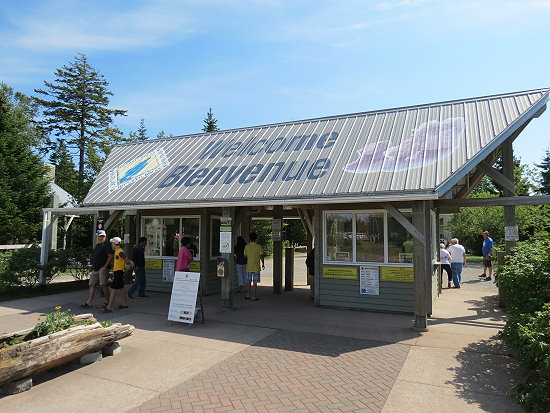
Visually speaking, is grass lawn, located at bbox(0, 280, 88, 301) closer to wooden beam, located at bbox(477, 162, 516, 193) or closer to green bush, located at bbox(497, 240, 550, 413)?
green bush, located at bbox(497, 240, 550, 413)

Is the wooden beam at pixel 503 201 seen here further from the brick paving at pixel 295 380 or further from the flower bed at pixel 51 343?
the flower bed at pixel 51 343

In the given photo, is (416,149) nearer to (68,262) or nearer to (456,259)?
(456,259)

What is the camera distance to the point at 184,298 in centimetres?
823

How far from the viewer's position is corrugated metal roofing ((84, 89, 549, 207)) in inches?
310

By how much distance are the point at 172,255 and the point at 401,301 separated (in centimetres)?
720

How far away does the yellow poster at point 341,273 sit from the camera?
9.55 m

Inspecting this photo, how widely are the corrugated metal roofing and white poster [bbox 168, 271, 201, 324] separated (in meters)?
2.07

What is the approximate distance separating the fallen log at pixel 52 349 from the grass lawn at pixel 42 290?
24.1ft

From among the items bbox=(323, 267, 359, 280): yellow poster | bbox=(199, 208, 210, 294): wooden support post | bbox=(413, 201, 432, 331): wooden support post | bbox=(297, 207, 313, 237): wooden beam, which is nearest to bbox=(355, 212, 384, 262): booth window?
bbox=(323, 267, 359, 280): yellow poster

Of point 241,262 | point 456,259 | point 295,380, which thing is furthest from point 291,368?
point 456,259

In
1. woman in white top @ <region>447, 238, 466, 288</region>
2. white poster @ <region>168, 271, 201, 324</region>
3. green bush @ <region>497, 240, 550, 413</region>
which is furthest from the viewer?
woman in white top @ <region>447, 238, 466, 288</region>

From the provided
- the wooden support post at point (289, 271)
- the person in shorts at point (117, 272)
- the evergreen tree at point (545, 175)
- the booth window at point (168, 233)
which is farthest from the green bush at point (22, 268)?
the evergreen tree at point (545, 175)

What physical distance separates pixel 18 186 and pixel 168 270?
50.5 feet

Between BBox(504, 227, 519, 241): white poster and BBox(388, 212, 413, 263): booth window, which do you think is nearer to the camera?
BBox(504, 227, 519, 241): white poster
